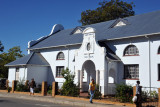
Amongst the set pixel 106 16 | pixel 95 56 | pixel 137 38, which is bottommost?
pixel 95 56

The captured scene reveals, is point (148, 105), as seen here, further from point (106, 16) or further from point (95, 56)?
point (106, 16)

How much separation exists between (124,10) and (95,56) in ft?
78.3

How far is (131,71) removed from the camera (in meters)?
21.8

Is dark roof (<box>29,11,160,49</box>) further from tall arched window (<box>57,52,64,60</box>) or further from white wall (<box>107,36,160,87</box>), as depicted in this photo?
tall arched window (<box>57,52,64,60</box>)

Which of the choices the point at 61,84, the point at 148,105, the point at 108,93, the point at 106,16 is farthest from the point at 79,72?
the point at 106,16

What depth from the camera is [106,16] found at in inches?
1672

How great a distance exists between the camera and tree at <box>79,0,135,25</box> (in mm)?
42344

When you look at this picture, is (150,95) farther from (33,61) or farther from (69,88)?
(33,61)

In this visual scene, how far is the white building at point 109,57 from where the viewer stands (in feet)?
67.2

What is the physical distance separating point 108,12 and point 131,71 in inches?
894

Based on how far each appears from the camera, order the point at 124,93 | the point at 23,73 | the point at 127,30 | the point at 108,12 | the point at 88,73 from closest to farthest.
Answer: the point at 124,93
the point at 127,30
the point at 88,73
the point at 23,73
the point at 108,12

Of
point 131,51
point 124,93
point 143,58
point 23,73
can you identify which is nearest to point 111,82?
point 131,51

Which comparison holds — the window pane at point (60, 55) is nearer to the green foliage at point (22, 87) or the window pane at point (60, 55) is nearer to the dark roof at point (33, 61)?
the dark roof at point (33, 61)

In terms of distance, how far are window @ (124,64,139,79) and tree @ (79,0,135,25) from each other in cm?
2156
